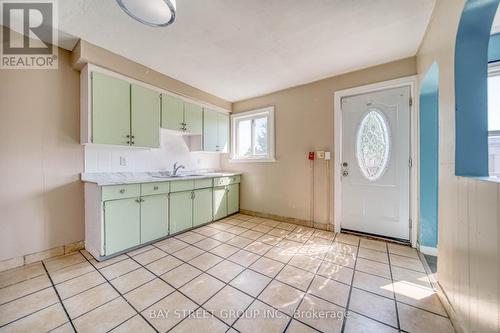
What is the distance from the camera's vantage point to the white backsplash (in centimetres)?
256

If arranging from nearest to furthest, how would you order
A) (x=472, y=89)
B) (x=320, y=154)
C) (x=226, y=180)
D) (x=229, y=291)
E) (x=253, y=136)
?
1. (x=472, y=89)
2. (x=229, y=291)
3. (x=320, y=154)
4. (x=226, y=180)
5. (x=253, y=136)

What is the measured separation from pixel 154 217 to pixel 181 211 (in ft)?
1.40

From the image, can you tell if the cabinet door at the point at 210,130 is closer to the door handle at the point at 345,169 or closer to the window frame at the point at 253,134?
the window frame at the point at 253,134

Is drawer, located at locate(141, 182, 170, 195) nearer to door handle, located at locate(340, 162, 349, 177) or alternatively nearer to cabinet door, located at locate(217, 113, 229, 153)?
cabinet door, located at locate(217, 113, 229, 153)

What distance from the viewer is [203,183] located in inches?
130

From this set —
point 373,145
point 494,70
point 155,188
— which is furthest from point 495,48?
point 155,188

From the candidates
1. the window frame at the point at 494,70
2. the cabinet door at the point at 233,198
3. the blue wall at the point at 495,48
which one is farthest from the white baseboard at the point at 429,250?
the cabinet door at the point at 233,198

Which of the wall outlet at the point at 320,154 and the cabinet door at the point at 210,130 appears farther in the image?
the cabinet door at the point at 210,130

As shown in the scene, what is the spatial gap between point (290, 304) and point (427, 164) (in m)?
2.26

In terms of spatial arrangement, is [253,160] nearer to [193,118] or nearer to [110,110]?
[193,118]

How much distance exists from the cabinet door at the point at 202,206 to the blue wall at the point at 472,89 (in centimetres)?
300

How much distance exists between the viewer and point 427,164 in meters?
2.31

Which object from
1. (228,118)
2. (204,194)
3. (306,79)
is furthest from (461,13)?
(228,118)

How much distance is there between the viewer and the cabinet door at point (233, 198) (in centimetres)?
387
